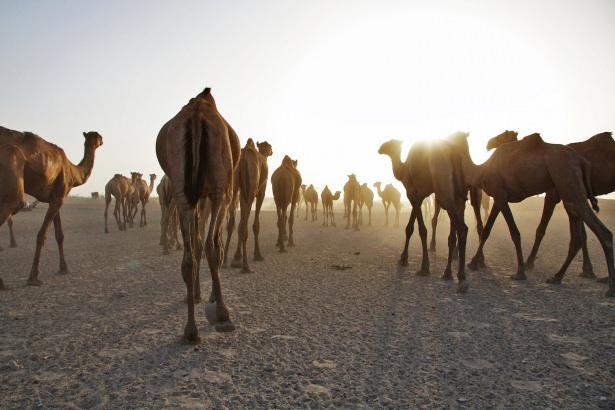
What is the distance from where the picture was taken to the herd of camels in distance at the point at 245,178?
13.4ft

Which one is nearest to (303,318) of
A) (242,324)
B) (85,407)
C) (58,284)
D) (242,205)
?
(242,324)

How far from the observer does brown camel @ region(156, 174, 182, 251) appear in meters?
11.1

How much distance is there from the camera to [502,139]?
9.77 metres

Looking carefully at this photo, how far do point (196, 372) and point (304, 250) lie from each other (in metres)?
8.77

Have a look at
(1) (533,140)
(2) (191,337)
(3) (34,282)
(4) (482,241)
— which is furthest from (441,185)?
(3) (34,282)

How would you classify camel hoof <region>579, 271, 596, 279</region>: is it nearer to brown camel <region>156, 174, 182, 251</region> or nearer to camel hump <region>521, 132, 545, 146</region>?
camel hump <region>521, 132, 545, 146</region>

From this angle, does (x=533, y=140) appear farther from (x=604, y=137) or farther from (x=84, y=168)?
(x=84, y=168)

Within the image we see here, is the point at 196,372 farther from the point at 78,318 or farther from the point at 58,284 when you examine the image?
the point at 58,284

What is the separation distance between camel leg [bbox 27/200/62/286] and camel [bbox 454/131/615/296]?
27.9 feet

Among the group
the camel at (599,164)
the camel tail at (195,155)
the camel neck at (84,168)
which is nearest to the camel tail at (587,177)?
the camel at (599,164)

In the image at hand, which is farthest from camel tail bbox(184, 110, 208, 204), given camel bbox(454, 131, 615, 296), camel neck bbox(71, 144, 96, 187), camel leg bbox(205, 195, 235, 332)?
camel neck bbox(71, 144, 96, 187)

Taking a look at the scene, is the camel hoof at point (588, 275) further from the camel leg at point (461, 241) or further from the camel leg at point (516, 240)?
the camel leg at point (461, 241)

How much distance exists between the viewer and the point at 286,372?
10.0ft

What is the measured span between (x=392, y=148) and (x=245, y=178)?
421cm
